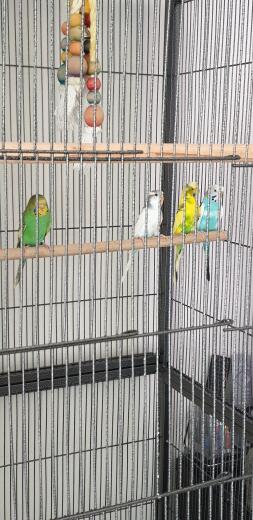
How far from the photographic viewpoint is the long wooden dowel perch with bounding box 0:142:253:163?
100 cm

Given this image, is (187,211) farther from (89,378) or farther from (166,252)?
(89,378)

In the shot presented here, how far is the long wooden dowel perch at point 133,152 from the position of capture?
1.00 metres

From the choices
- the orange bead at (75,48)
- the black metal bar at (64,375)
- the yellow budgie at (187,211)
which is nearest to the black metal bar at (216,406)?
the black metal bar at (64,375)

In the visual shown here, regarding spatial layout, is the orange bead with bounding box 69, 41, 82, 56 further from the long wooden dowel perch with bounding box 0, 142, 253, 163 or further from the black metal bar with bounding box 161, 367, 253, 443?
the black metal bar with bounding box 161, 367, 253, 443

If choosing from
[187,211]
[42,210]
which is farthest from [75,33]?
[187,211]

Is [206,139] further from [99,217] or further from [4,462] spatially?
[4,462]

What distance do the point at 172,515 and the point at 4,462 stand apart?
2.33 feet

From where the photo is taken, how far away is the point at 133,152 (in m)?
1.05

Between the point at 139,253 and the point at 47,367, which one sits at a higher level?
the point at 139,253

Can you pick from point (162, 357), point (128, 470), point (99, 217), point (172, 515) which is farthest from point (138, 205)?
point (172, 515)

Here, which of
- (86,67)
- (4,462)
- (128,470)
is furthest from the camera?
(128,470)

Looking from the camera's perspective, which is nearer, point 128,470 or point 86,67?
point 86,67

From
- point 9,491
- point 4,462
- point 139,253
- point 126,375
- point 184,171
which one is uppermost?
point 184,171

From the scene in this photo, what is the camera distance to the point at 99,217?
2279 mm
